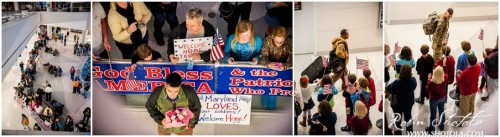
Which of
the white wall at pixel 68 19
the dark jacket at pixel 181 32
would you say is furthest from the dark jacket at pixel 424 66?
the white wall at pixel 68 19

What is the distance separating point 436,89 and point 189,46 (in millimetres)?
1701

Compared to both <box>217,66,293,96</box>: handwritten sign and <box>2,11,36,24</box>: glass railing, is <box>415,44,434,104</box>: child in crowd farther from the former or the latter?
<box>2,11,36,24</box>: glass railing

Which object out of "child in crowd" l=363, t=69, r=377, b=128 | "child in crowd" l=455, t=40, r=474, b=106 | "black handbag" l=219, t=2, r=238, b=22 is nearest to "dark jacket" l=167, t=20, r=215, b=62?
"black handbag" l=219, t=2, r=238, b=22

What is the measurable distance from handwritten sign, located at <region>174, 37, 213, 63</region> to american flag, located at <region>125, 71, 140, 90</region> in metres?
0.34

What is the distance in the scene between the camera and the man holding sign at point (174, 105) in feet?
14.6

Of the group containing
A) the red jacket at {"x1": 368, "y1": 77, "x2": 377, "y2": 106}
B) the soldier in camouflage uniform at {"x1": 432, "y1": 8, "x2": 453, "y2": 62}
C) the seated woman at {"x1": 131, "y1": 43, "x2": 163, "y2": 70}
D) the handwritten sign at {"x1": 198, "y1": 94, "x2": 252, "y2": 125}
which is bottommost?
the handwritten sign at {"x1": 198, "y1": 94, "x2": 252, "y2": 125}

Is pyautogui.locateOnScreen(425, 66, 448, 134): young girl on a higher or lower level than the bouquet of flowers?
higher

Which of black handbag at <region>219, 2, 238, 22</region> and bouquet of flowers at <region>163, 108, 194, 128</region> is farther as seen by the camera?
bouquet of flowers at <region>163, 108, 194, 128</region>

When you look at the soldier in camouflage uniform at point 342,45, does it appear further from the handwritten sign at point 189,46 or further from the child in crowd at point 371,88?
the handwritten sign at point 189,46

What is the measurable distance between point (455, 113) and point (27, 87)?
2.95m

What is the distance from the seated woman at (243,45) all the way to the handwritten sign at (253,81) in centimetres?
7

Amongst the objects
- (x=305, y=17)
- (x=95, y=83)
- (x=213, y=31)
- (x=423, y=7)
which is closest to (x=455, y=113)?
(x=423, y=7)

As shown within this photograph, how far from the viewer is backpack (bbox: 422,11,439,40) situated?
4350 millimetres

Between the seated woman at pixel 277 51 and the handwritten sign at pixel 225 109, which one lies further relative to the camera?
the handwritten sign at pixel 225 109
